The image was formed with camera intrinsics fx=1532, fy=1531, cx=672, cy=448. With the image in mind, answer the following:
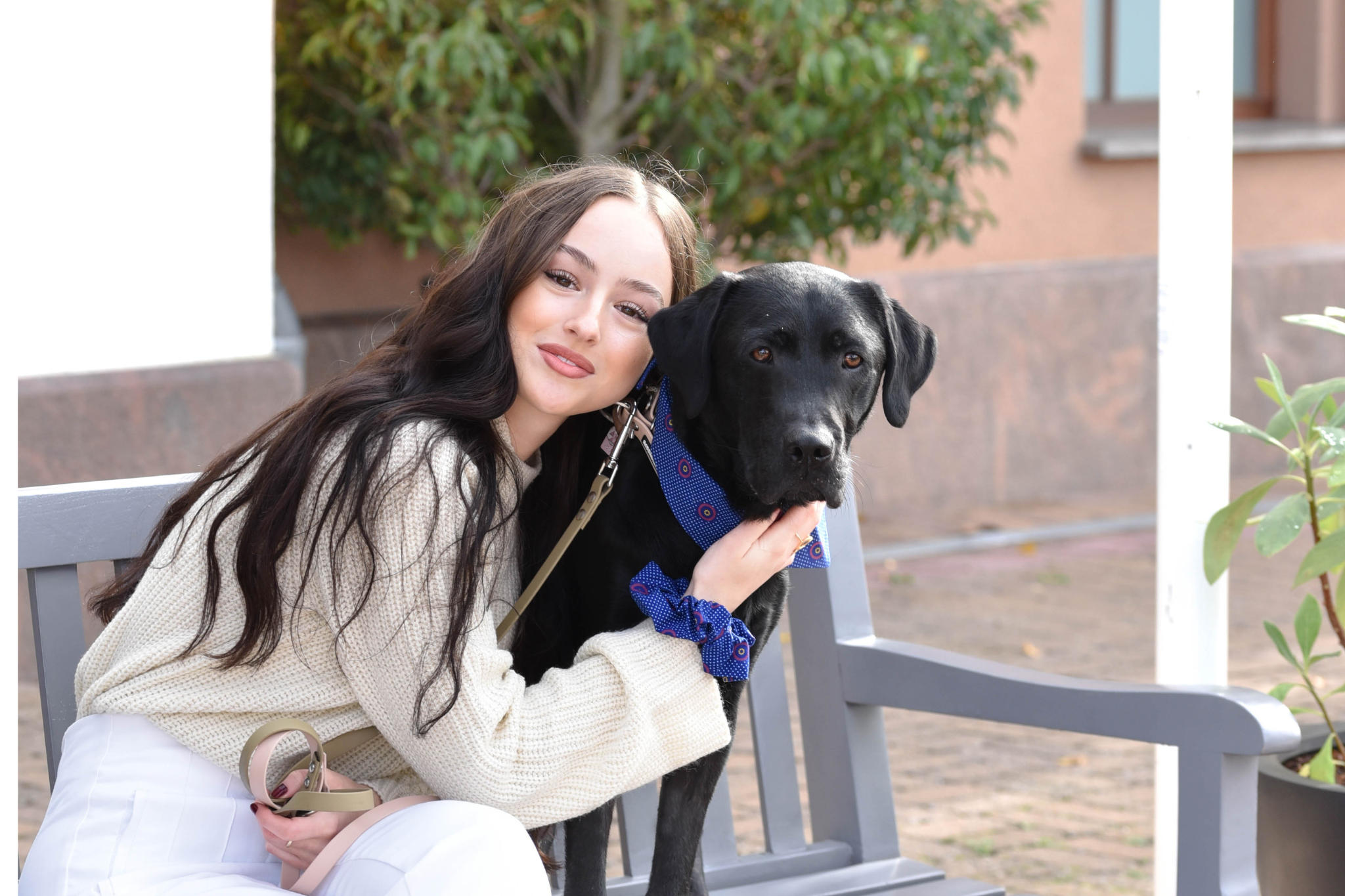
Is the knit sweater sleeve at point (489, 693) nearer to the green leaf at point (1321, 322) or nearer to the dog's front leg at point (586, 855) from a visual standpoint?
the dog's front leg at point (586, 855)

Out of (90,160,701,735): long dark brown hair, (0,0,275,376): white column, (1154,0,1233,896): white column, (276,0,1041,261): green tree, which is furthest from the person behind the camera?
(276,0,1041,261): green tree

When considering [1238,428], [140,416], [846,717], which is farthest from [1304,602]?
[140,416]

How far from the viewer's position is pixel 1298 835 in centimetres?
267

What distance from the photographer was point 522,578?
87.6 inches

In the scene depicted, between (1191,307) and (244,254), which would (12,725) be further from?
(244,254)

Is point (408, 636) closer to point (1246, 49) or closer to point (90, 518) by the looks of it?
point (90, 518)

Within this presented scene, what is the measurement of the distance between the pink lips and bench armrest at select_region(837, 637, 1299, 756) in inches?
30.2

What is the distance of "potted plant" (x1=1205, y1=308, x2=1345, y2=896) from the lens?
240cm

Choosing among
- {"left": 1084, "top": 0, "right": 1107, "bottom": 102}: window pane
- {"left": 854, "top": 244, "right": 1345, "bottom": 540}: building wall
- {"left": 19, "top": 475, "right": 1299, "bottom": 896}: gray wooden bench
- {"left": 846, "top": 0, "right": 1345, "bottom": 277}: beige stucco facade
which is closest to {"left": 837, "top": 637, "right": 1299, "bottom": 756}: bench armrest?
{"left": 19, "top": 475, "right": 1299, "bottom": 896}: gray wooden bench

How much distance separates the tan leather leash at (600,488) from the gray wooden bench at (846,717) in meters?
0.49

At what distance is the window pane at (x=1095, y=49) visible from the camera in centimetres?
929

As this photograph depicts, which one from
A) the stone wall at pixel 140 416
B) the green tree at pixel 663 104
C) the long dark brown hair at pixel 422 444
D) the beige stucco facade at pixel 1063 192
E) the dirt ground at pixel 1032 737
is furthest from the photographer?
the beige stucco facade at pixel 1063 192

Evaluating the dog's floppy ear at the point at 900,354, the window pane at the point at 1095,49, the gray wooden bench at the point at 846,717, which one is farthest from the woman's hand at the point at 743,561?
the window pane at the point at 1095,49

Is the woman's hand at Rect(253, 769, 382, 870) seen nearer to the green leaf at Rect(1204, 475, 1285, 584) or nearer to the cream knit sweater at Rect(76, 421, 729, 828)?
the cream knit sweater at Rect(76, 421, 729, 828)
